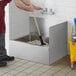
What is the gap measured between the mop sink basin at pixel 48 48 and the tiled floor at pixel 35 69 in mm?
91

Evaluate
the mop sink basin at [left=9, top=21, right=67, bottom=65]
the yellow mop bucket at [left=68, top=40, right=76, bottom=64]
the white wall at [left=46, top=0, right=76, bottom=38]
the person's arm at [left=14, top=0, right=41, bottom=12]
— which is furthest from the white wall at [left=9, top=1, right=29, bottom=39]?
the yellow mop bucket at [left=68, top=40, right=76, bottom=64]

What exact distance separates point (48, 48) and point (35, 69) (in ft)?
1.10

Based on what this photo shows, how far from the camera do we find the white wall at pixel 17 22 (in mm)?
3521

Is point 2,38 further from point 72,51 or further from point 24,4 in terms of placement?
point 72,51

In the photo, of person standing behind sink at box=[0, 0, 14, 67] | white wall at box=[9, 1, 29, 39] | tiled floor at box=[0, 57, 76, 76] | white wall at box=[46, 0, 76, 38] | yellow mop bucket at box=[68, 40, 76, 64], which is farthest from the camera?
white wall at box=[9, 1, 29, 39]

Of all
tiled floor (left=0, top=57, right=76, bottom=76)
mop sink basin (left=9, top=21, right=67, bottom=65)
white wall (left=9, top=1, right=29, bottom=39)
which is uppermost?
white wall (left=9, top=1, right=29, bottom=39)

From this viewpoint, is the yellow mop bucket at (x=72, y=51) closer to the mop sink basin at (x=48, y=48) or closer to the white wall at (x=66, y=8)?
the mop sink basin at (x=48, y=48)

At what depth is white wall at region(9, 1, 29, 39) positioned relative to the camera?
352cm

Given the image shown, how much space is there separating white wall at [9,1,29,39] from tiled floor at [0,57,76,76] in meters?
0.53

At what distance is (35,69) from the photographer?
9.77 ft

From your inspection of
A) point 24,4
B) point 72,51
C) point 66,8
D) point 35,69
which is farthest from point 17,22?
point 72,51

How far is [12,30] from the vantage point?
11.7 feet

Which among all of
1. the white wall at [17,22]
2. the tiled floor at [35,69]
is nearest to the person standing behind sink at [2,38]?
the tiled floor at [35,69]

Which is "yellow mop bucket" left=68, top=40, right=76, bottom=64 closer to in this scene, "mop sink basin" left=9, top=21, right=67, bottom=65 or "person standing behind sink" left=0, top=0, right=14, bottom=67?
"mop sink basin" left=9, top=21, right=67, bottom=65
